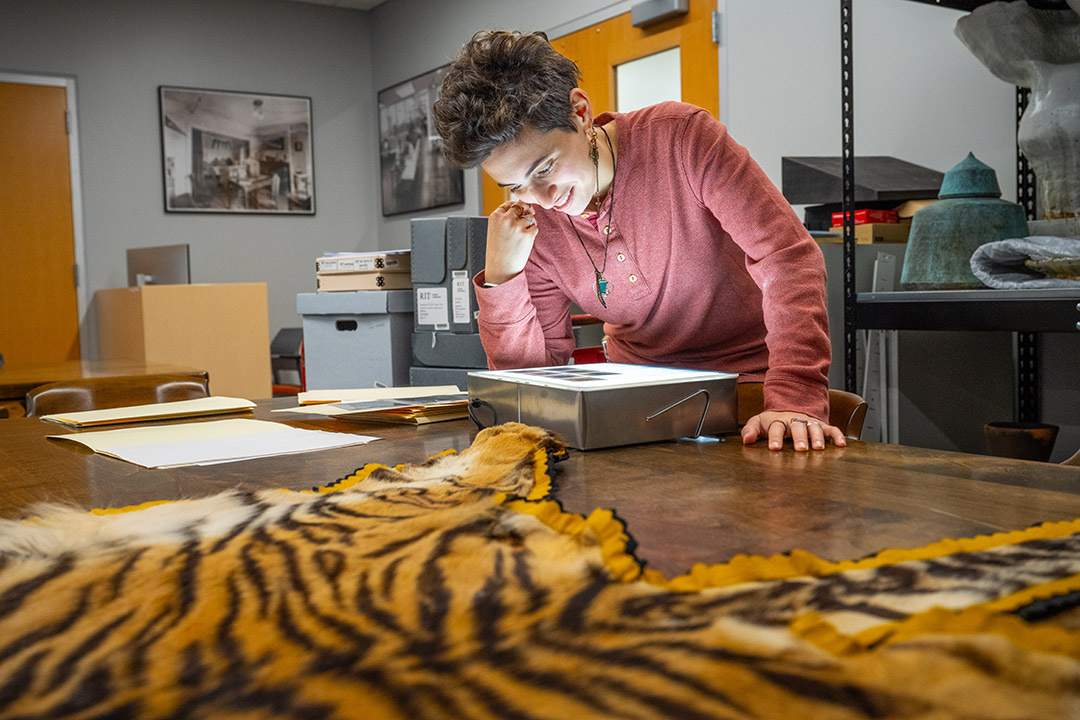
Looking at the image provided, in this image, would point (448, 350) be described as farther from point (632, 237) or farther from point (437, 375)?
point (632, 237)

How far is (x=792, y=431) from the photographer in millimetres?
921

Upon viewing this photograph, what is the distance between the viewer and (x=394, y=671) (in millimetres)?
363

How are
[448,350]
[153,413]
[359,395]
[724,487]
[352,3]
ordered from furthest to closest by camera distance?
[352,3] < [448,350] < [359,395] < [153,413] < [724,487]

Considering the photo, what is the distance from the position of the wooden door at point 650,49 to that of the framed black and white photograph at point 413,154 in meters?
1.17

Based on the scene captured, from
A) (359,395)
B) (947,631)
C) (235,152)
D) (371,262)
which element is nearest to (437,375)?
(371,262)

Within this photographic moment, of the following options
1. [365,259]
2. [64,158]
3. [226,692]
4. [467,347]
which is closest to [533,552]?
[226,692]

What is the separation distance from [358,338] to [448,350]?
43 centimetres

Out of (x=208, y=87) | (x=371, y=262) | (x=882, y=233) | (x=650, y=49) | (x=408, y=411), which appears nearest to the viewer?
(x=408, y=411)

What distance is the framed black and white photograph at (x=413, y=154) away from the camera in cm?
491

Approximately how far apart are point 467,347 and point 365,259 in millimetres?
537

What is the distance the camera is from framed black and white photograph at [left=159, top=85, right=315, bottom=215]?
5.06m

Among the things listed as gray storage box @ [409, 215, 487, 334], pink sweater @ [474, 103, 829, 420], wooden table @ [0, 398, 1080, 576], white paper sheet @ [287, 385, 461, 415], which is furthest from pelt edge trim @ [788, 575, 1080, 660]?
gray storage box @ [409, 215, 487, 334]

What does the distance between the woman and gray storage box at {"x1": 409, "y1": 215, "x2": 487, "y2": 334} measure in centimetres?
102

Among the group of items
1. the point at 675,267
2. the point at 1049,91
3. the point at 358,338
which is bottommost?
the point at 358,338
